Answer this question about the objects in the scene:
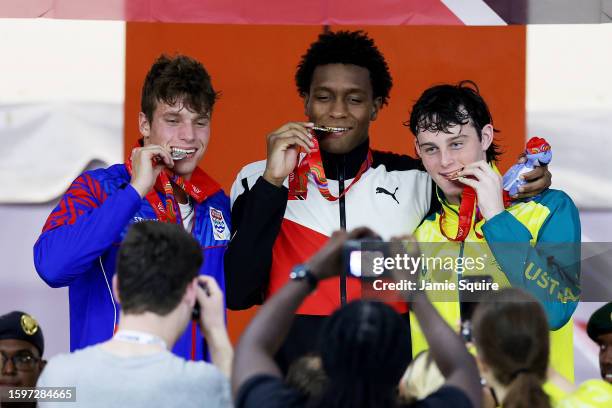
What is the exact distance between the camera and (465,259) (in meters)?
3.64

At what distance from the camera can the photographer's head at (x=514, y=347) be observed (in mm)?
2371

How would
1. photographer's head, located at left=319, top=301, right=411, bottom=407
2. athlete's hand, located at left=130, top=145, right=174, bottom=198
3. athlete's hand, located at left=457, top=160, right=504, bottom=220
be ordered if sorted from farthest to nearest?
1. athlete's hand, located at left=457, top=160, right=504, bottom=220
2. athlete's hand, located at left=130, top=145, right=174, bottom=198
3. photographer's head, located at left=319, top=301, right=411, bottom=407

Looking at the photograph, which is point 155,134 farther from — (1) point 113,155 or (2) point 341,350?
(2) point 341,350

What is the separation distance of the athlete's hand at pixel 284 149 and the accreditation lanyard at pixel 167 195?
0.27m

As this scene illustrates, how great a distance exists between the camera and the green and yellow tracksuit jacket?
3473mm

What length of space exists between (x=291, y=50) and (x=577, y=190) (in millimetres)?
1313

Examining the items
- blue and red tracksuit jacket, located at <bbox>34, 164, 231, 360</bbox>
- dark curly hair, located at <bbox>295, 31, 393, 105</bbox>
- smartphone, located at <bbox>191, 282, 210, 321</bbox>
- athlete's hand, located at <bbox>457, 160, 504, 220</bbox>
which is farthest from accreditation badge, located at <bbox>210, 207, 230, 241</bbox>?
smartphone, located at <bbox>191, 282, 210, 321</bbox>

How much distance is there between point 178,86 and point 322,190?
0.62m

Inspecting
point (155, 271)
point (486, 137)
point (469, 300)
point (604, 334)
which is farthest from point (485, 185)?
point (155, 271)

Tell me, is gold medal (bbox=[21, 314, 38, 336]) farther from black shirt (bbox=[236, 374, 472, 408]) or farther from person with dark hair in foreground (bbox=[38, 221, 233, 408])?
black shirt (bbox=[236, 374, 472, 408])

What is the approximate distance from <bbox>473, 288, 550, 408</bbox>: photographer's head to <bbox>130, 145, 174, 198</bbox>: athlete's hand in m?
1.36

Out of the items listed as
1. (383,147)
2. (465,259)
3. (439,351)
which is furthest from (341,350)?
(383,147)

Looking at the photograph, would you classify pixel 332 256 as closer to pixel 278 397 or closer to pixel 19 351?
pixel 278 397

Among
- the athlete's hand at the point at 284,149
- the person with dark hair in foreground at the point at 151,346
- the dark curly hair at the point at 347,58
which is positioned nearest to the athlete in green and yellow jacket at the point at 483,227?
the dark curly hair at the point at 347,58
